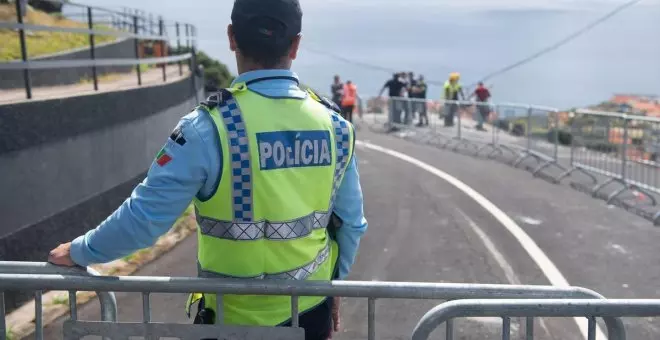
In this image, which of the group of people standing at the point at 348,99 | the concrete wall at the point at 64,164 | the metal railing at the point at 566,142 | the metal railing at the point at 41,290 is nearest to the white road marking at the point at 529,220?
the metal railing at the point at 566,142

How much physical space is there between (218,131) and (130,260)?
537cm

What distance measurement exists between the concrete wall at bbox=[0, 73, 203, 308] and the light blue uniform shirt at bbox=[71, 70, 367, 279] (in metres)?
3.47

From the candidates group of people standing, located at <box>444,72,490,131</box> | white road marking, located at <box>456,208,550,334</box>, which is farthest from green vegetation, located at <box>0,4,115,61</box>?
group of people standing, located at <box>444,72,490,131</box>

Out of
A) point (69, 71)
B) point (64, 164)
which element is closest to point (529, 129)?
point (69, 71)

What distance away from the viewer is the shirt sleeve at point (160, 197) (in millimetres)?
2502

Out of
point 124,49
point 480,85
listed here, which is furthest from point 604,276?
point 480,85

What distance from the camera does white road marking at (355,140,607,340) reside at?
717 centimetres

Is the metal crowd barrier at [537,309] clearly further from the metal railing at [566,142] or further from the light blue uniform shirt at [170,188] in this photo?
the metal railing at [566,142]

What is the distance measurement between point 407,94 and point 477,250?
21234 millimetres

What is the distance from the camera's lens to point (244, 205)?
2584mm

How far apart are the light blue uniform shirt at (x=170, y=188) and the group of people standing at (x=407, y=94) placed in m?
21.4

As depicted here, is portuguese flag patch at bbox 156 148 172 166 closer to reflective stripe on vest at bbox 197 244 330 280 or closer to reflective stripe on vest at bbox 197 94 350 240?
reflective stripe on vest at bbox 197 94 350 240

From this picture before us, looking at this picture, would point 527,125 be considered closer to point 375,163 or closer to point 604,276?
point 375,163

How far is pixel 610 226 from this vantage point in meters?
9.97
